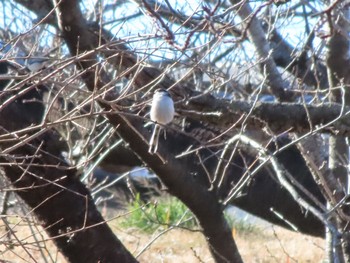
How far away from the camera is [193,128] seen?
4918mm

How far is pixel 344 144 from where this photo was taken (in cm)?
516

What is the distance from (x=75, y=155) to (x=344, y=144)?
1665 mm

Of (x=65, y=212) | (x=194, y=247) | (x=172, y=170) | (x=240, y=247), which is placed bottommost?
(x=240, y=247)

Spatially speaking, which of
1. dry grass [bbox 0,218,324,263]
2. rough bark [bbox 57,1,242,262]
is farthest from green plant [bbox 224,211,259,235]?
rough bark [bbox 57,1,242,262]

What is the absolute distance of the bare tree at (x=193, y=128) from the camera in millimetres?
3795

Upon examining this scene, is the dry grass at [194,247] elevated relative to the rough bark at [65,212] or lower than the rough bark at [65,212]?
lower

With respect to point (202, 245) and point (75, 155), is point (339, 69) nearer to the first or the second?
point (75, 155)

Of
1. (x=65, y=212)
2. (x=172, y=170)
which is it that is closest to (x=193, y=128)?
(x=172, y=170)

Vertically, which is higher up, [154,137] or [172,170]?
[154,137]

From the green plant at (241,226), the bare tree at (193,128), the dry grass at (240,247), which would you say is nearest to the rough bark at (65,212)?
the bare tree at (193,128)

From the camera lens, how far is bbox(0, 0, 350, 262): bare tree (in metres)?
3.79

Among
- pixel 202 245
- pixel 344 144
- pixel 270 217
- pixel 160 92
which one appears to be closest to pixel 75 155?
pixel 270 217

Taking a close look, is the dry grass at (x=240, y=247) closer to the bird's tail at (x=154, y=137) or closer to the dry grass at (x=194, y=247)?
the dry grass at (x=194, y=247)

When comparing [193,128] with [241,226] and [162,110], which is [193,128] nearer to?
[162,110]
